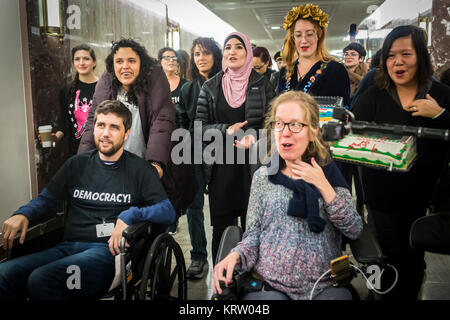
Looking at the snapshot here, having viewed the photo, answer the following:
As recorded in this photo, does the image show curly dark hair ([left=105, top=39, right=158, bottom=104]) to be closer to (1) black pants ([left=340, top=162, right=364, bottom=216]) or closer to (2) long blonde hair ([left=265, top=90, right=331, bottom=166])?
(2) long blonde hair ([left=265, top=90, right=331, bottom=166])

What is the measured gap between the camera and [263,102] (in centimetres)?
232

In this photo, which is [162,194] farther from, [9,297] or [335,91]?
[335,91]

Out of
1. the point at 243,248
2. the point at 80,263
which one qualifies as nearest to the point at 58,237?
the point at 80,263

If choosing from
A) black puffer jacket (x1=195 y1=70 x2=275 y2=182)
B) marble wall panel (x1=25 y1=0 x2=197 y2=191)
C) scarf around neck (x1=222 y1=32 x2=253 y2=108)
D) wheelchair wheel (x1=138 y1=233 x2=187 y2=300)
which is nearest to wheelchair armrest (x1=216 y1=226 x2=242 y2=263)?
wheelchair wheel (x1=138 y1=233 x2=187 y2=300)

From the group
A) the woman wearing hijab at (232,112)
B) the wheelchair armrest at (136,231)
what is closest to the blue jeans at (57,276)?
the wheelchair armrest at (136,231)

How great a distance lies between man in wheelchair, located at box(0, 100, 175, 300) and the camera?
1829 mm

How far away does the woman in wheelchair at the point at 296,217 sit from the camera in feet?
4.89

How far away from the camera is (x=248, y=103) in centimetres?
233

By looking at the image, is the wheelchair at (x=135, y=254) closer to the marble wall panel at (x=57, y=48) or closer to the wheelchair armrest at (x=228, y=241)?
the wheelchair armrest at (x=228, y=241)

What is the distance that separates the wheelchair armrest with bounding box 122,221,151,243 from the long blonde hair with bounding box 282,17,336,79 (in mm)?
1172

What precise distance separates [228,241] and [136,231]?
45 centimetres

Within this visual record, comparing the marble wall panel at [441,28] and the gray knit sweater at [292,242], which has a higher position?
the marble wall panel at [441,28]

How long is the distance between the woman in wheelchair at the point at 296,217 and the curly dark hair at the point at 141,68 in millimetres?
820

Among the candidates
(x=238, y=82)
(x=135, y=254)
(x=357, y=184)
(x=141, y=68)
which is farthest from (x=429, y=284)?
(x=141, y=68)
